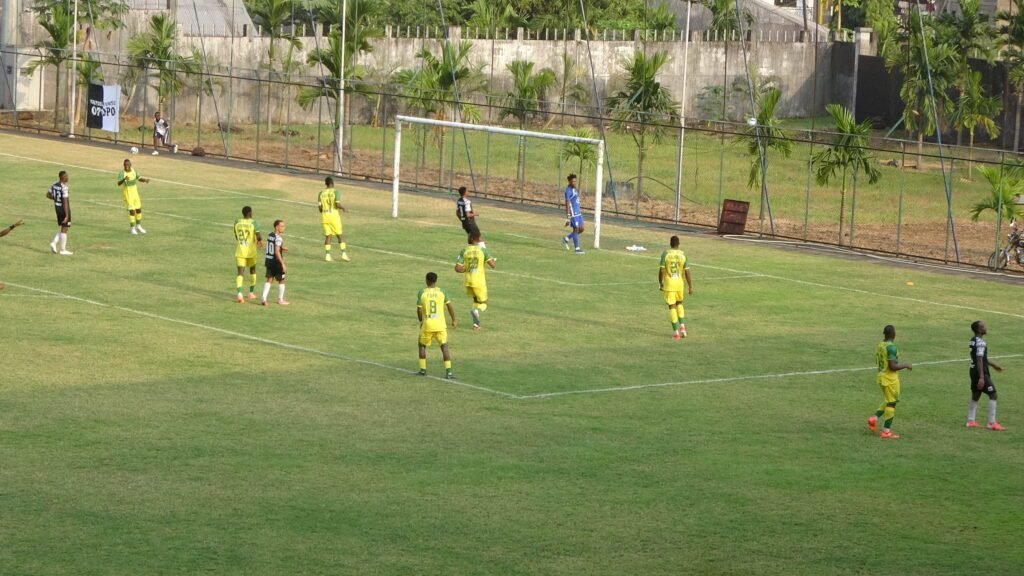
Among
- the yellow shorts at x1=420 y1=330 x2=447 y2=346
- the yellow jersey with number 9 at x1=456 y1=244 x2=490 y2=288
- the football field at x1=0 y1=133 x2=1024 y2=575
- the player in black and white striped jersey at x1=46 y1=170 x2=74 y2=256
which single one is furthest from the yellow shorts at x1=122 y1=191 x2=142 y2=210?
the yellow shorts at x1=420 y1=330 x2=447 y2=346

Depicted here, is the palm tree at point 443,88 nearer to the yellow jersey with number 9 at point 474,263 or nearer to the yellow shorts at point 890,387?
the yellow jersey with number 9 at point 474,263

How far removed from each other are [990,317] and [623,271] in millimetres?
8858

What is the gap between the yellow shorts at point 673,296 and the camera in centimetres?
2948

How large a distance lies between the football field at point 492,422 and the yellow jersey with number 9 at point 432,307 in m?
1.03

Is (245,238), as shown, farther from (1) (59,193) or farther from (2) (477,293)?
(1) (59,193)

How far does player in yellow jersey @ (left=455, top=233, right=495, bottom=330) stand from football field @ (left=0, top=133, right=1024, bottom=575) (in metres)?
0.54

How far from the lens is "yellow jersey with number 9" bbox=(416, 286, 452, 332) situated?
24.4 meters

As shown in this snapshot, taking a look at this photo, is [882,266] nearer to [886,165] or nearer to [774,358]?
[774,358]

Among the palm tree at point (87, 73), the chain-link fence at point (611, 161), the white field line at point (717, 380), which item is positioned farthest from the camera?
the palm tree at point (87, 73)

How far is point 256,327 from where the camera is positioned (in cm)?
2942

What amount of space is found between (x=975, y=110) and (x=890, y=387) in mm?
44701

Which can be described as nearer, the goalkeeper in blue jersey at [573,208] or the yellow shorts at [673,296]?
the yellow shorts at [673,296]

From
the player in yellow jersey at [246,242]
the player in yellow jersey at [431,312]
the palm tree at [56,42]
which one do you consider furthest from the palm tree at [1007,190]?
the palm tree at [56,42]

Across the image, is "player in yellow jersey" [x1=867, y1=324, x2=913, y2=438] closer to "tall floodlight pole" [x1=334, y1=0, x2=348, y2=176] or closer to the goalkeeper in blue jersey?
the goalkeeper in blue jersey
